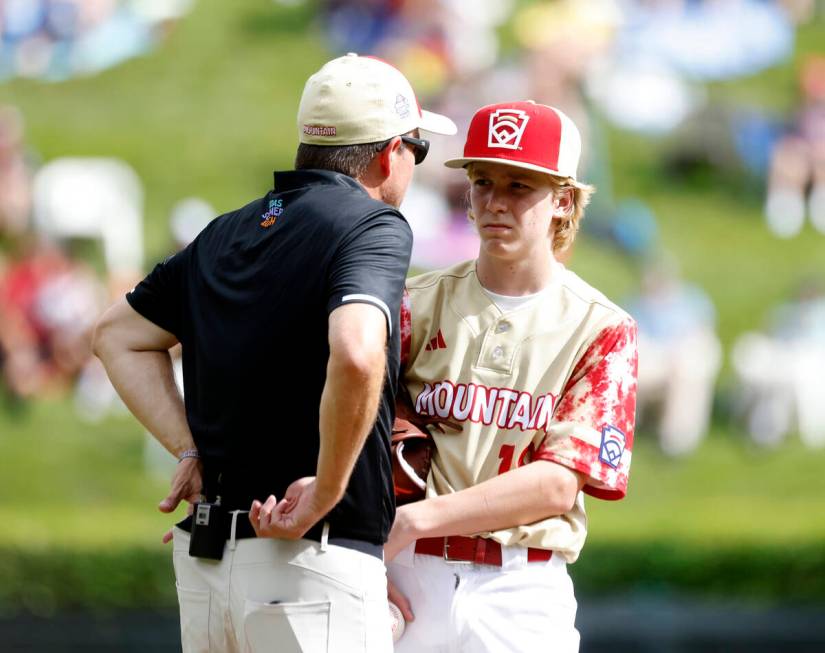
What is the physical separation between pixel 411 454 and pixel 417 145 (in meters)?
0.80

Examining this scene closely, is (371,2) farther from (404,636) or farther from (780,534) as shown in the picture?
(404,636)

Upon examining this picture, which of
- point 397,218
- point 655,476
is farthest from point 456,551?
point 655,476

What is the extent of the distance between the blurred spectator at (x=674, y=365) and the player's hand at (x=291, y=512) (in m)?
10.8

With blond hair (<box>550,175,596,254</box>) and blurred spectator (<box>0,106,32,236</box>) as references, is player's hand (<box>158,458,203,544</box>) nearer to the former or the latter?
blond hair (<box>550,175,596,254</box>)

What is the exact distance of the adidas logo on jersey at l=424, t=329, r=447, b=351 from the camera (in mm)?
3625

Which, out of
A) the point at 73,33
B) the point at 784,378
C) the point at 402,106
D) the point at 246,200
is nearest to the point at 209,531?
the point at 402,106

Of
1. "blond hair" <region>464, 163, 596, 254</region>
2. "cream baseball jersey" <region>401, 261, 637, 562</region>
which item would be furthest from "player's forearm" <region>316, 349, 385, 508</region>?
"blond hair" <region>464, 163, 596, 254</region>

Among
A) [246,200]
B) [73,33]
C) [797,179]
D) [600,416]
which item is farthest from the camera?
[73,33]

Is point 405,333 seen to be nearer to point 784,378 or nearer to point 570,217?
point 570,217

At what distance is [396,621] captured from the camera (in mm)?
3545

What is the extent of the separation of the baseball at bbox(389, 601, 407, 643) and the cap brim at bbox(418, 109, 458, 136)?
1.25m

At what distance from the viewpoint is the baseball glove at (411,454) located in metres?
3.49

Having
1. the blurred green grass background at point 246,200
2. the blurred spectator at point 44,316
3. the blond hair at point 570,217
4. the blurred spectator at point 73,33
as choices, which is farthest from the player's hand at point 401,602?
the blurred spectator at point 73,33

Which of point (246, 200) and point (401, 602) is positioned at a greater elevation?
point (246, 200)
